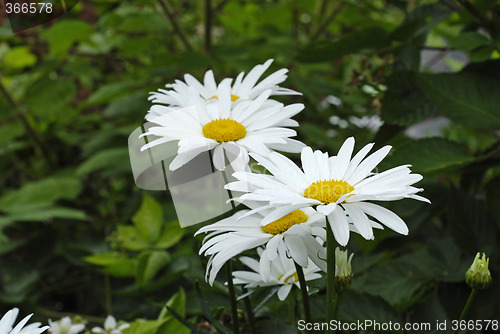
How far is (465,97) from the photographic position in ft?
2.07

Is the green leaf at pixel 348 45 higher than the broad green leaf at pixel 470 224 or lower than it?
higher

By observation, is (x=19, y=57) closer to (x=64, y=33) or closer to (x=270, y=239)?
(x=64, y=33)

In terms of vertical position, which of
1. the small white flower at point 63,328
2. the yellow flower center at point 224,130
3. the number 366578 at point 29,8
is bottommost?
the small white flower at point 63,328

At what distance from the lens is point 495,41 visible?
67cm

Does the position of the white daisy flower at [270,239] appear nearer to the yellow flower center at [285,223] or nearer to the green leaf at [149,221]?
the yellow flower center at [285,223]

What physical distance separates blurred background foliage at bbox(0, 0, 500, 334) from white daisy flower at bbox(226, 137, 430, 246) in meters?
0.14

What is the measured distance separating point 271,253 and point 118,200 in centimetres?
106

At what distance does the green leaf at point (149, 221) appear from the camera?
0.80 meters

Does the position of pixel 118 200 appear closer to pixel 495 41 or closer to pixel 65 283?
pixel 65 283

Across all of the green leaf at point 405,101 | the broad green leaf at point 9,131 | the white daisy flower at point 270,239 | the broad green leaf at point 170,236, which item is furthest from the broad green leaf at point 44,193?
the white daisy flower at point 270,239

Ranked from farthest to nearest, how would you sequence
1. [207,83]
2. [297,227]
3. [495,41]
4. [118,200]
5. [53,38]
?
1. [118,200]
2. [53,38]
3. [495,41]
4. [207,83]
5. [297,227]

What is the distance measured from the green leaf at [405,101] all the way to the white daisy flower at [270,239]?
1.05 ft

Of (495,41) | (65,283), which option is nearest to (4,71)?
(65,283)

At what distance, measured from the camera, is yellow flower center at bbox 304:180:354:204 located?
1.05ft
